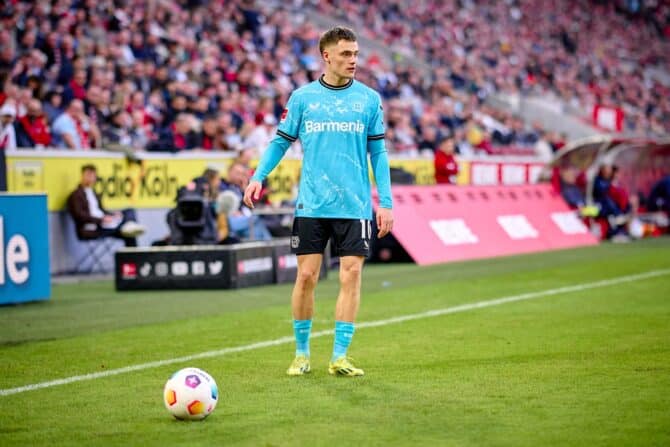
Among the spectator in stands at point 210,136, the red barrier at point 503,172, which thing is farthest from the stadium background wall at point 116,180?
the red barrier at point 503,172

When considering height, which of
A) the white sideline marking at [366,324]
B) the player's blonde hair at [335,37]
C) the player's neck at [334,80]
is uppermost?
the player's blonde hair at [335,37]

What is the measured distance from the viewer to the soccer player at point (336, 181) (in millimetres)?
8164

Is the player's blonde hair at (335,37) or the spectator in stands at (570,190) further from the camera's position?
the spectator in stands at (570,190)

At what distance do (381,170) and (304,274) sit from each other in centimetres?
90

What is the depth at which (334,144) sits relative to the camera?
8164 millimetres

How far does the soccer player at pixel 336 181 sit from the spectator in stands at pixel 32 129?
33.2ft

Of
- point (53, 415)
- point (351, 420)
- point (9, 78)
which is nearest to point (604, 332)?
point (351, 420)

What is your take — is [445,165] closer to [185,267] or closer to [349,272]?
[185,267]

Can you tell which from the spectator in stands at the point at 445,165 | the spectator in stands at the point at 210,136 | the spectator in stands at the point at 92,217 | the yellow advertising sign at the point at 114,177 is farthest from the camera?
the spectator in stands at the point at 445,165

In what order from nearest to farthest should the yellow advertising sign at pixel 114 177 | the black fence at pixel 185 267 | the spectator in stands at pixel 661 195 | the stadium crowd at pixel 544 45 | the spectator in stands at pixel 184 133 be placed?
the black fence at pixel 185 267 → the yellow advertising sign at pixel 114 177 → the spectator in stands at pixel 184 133 → the spectator in stands at pixel 661 195 → the stadium crowd at pixel 544 45

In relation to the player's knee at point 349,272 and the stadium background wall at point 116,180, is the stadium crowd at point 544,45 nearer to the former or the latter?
the stadium background wall at point 116,180

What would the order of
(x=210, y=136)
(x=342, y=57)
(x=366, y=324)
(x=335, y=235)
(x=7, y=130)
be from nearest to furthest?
(x=342, y=57)
(x=335, y=235)
(x=366, y=324)
(x=7, y=130)
(x=210, y=136)

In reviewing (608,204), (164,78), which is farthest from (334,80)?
(608,204)

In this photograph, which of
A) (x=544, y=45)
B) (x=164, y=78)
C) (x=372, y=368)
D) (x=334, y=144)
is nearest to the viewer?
(x=334, y=144)
